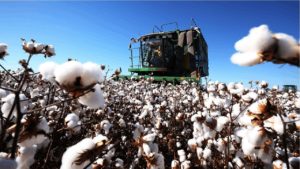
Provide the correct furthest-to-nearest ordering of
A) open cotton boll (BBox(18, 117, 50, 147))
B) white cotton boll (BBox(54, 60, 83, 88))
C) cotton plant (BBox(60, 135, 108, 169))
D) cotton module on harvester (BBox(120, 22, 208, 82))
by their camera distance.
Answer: cotton module on harvester (BBox(120, 22, 208, 82)) < open cotton boll (BBox(18, 117, 50, 147)) < cotton plant (BBox(60, 135, 108, 169)) < white cotton boll (BBox(54, 60, 83, 88))

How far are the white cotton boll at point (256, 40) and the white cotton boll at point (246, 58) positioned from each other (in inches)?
0.8

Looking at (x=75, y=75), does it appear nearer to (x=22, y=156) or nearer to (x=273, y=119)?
(x=22, y=156)

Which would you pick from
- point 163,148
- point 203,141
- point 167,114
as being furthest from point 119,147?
point 167,114

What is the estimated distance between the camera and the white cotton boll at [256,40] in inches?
35.0

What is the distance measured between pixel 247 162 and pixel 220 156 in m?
0.88

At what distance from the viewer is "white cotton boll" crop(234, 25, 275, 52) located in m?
0.89

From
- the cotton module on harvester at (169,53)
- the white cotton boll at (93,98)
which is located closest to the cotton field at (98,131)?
the white cotton boll at (93,98)

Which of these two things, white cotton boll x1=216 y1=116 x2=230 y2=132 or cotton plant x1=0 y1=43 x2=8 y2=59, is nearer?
cotton plant x1=0 y1=43 x2=8 y2=59

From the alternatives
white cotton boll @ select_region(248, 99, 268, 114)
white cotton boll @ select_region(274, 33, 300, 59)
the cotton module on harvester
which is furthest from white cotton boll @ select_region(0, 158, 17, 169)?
the cotton module on harvester

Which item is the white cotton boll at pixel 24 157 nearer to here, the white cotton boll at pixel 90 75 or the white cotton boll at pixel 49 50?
the white cotton boll at pixel 90 75

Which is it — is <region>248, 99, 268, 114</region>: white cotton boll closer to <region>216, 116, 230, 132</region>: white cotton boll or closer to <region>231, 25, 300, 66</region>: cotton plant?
<region>231, 25, 300, 66</region>: cotton plant

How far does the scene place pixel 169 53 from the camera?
71.9ft

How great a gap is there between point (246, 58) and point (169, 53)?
21.1 metres

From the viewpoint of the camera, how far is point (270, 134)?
150 centimetres
